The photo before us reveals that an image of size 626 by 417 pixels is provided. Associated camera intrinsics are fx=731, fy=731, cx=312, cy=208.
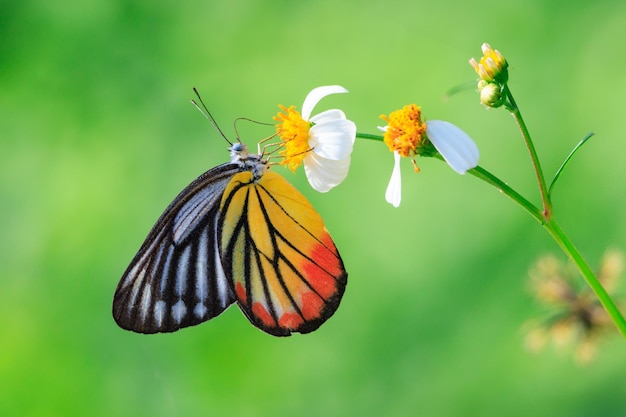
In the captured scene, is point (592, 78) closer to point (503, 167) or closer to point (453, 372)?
point (503, 167)

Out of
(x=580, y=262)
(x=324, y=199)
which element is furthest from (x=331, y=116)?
(x=324, y=199)

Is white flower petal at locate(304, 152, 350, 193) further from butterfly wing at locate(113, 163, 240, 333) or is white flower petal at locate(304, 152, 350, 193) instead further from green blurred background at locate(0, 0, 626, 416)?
green blurred background at locate(0, 0, 626, 416)

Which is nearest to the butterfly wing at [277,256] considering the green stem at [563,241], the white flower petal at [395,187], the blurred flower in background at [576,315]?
the white flower petal at [395,187]

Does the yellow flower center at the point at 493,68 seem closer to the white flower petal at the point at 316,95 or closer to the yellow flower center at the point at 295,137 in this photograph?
the white flower petal at the point at 316,95

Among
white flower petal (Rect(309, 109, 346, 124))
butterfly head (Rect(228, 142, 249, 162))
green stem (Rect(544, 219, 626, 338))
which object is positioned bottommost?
green stem (Rect(544, 219, 626, 338))

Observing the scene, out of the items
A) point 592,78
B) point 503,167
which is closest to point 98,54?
point 503,167

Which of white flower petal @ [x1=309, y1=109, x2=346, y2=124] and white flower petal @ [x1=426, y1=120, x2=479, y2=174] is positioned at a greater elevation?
white flower petal @ [x1=309, y1=109, x2=346, y2=124]

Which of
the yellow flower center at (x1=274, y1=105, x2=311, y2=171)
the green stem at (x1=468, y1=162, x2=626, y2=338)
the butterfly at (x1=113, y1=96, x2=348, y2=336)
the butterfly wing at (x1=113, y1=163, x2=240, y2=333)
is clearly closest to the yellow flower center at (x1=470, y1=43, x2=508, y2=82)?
the green stem at (x1=468, y1=162, x2=626, y2=338)
